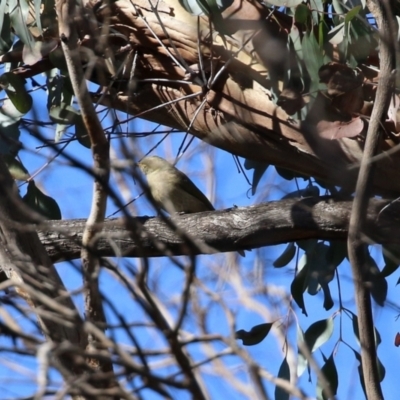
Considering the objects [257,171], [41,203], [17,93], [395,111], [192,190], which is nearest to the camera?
[395,111]

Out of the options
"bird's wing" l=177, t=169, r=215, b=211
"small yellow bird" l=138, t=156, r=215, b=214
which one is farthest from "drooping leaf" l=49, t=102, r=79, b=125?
"bird's wing" l=177, t=169, r=215, b=211

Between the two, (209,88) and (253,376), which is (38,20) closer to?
(209,88)

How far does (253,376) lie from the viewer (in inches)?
51.6

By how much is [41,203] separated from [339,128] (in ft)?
3.83

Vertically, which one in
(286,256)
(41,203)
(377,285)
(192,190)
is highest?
(192,190)

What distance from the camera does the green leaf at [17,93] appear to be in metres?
3.21

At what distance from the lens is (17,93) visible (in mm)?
3221

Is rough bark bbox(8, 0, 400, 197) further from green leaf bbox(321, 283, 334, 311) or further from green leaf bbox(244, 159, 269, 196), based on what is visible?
green leaf bbox(321, 283, 334, 311)

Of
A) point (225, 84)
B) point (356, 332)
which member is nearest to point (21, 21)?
point (225, 84)

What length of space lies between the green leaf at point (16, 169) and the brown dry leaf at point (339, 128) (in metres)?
1.09

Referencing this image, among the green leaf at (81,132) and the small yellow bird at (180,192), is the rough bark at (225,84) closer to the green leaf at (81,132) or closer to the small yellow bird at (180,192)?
the green leaf at (81,132)

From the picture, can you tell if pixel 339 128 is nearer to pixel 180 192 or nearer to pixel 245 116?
pixel 245 116

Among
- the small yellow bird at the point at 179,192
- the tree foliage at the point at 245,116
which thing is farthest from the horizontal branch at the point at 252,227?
the small yellow bird at the point at 179,192

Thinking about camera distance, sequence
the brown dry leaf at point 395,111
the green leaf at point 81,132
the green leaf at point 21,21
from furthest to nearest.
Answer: the green leaf at point 81,132, the green leaf at point 21,21, the brown dry leaf at point 395,111
